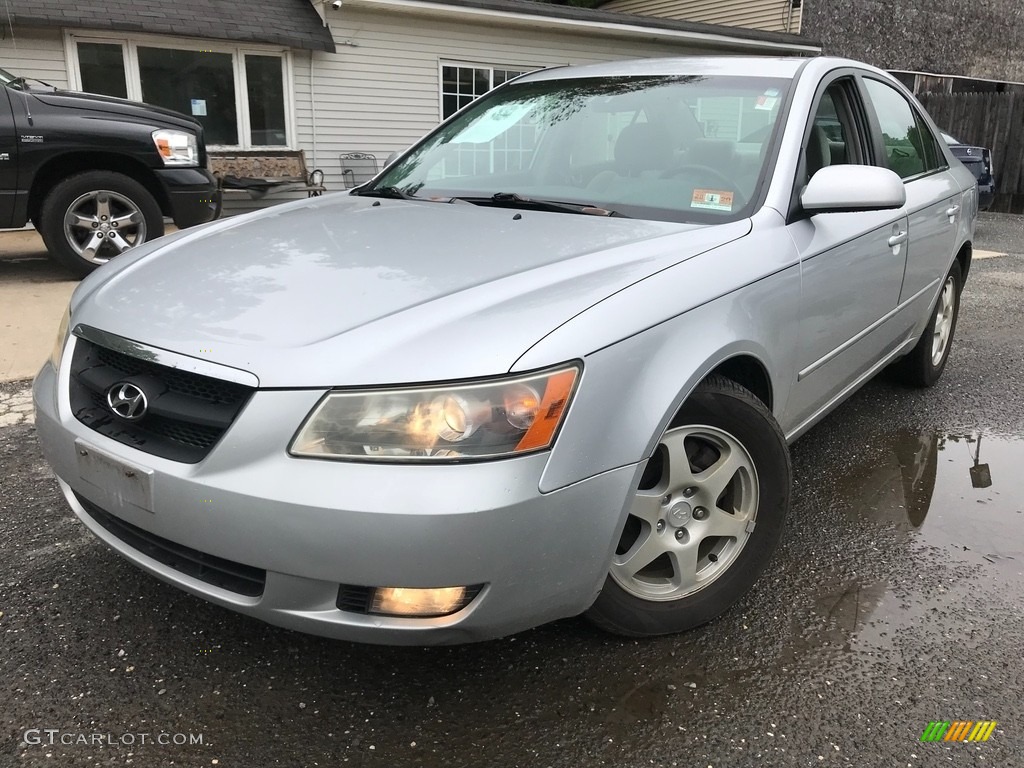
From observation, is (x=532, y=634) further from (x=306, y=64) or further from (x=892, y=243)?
(x=306, y=64)

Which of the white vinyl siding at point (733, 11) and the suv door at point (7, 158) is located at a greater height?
the white vinyl siding at point (733, 11)

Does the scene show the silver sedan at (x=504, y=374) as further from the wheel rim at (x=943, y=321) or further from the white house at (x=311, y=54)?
the white house at (x=311, y=54)

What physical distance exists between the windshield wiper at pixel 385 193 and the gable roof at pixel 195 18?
26.5 feet

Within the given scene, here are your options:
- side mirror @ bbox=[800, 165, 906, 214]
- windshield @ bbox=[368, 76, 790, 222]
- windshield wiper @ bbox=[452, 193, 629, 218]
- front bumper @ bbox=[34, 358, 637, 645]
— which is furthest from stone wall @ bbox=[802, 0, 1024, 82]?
front bumper @ bbox=[34, 358, 637, 645]

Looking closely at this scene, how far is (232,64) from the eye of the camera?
1091 cm

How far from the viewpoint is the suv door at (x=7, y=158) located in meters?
6.12

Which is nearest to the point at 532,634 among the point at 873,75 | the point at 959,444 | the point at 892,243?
the point at 892,243

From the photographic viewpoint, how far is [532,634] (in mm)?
2361

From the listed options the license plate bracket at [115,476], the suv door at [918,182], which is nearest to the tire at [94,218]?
the license plate bracket at [115,476]

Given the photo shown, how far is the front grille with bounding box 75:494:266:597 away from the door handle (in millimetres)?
2738

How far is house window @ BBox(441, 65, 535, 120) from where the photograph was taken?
12633 millimetres

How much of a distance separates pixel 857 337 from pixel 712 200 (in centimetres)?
93

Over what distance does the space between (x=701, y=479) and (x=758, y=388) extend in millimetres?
464
